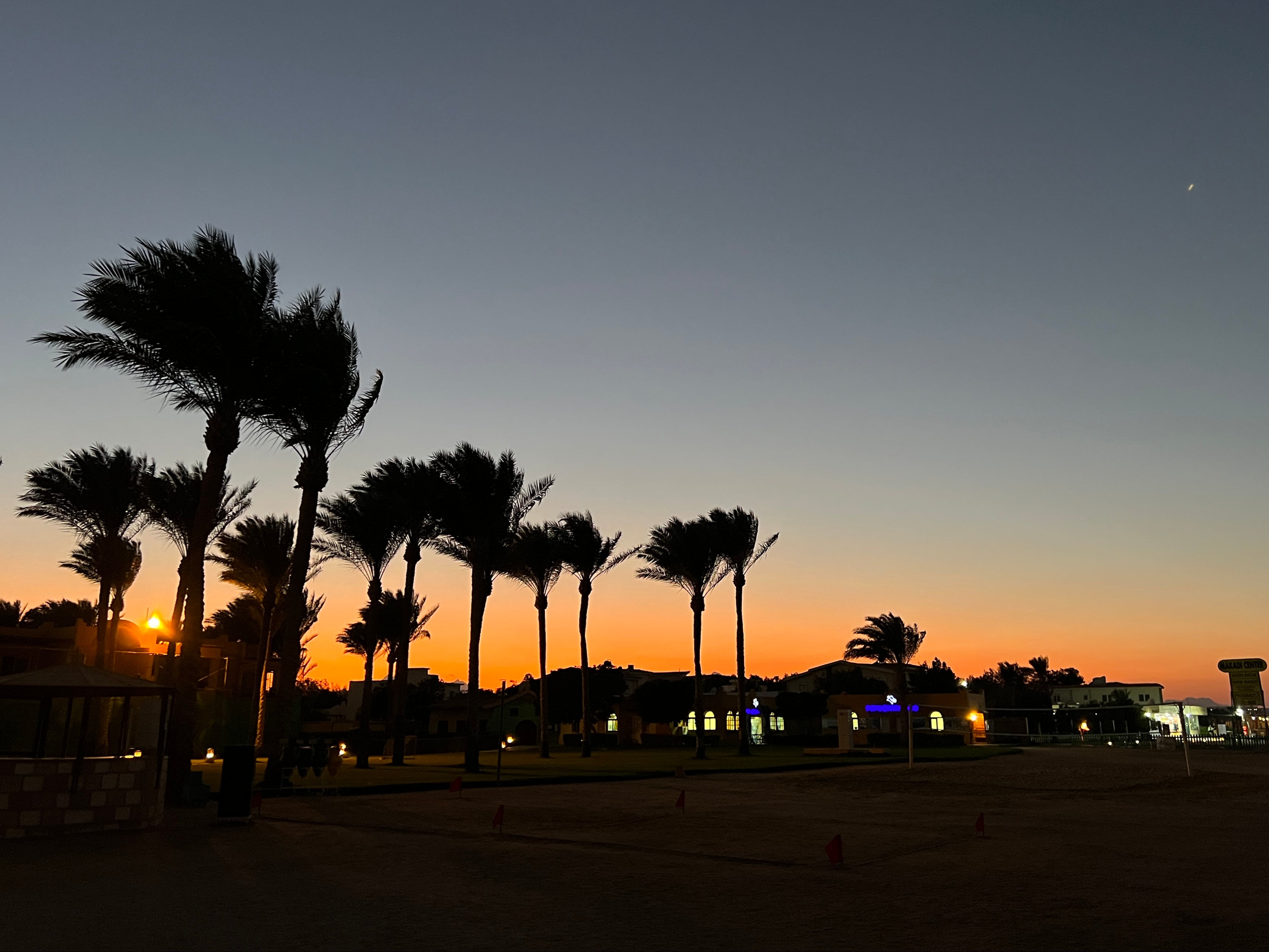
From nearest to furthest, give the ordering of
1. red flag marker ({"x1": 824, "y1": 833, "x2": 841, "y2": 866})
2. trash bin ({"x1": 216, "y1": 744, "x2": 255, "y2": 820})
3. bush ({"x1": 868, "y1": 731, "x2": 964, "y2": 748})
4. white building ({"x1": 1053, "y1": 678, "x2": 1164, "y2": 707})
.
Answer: red flag marker ({"x1": 824, "y1": 833, "x2": 841, "y2": 866}), trash bin ({"x1": 216, "y1": 744, "x2": 255, "y2": 820}), bush ({"x1": 868, "y1": 731, "x2": 964, "y2": 748}), white building ({"x1": 1053, "y1": 678, "x2": 1164, "y2": 707})

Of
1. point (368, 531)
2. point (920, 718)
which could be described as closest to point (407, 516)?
point (368, 531)

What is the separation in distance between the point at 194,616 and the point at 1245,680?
1358 inches

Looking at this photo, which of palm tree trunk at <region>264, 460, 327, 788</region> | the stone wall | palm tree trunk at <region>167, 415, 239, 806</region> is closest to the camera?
the stone wall

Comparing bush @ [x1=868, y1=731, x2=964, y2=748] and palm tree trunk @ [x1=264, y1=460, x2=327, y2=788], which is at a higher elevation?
palm tree trunk @ [x1=264, y1=460, x2=327, y2=788]

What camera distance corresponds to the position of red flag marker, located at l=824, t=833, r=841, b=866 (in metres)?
12.0

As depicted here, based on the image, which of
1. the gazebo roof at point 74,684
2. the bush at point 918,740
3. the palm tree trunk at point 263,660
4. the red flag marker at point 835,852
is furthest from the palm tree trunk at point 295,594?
the bush at point 918,740

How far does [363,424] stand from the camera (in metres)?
25.4

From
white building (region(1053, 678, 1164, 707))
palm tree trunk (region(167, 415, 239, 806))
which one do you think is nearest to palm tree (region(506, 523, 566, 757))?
palm tree trunk (region(167, 415, 239, 806))

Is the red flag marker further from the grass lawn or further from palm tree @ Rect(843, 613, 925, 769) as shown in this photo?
palm tree @ Rect(843, 613, 925, 769)

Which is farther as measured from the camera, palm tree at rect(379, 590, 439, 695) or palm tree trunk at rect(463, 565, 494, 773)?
palm tree at rect(379, 590, 439, 695)

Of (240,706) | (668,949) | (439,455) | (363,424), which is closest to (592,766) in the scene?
(439,455)

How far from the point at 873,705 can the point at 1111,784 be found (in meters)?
32.9

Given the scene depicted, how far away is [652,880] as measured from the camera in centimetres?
1123

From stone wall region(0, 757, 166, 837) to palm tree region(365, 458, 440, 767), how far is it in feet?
65.1
